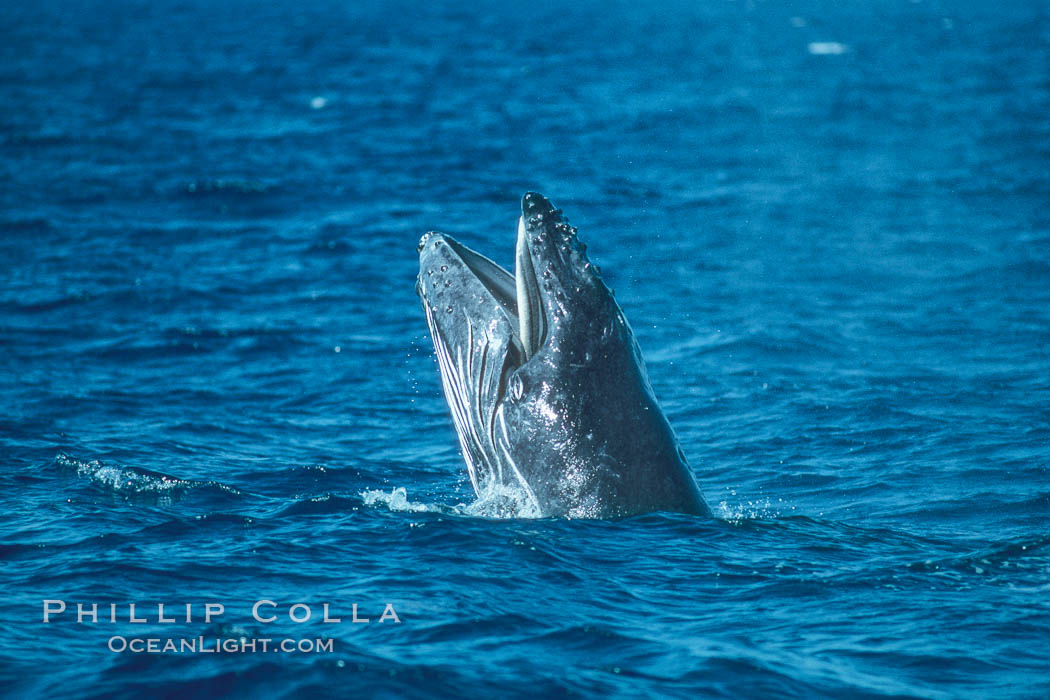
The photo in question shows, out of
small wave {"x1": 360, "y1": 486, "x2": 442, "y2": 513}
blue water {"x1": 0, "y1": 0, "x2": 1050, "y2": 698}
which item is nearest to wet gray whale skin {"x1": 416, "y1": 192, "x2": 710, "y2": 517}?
blue water {"x1": 0, "y1": 0, "x2": 1050, "y2": 698}

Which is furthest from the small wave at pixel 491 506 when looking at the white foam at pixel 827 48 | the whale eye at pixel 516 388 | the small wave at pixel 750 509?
the white foam at pixel 827 48

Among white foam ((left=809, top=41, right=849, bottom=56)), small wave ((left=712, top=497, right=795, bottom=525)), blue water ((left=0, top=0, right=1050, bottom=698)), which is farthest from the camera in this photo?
white foam ((left=809, top=41, right=849, bottom=56))

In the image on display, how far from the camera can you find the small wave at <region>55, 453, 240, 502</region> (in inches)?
430

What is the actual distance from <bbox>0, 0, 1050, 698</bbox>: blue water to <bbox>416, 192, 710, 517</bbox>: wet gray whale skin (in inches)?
11.3

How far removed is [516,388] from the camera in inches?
349

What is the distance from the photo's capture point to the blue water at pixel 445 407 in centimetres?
739

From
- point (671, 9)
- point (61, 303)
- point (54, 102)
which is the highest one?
point (671, 9)

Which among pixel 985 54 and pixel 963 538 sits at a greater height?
pixel 985 54

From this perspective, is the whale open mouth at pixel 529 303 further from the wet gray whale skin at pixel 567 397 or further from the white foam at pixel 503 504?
the white foam at pixel 503 504

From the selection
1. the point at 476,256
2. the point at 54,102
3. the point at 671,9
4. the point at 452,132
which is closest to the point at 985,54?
the point at 452,132

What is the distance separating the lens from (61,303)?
19031 millimetres

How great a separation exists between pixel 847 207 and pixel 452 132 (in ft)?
40.5

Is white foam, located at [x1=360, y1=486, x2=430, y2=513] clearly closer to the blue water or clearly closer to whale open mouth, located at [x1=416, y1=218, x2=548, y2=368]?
the blue water

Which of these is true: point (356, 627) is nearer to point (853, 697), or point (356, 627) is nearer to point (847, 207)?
point (853, 697)
